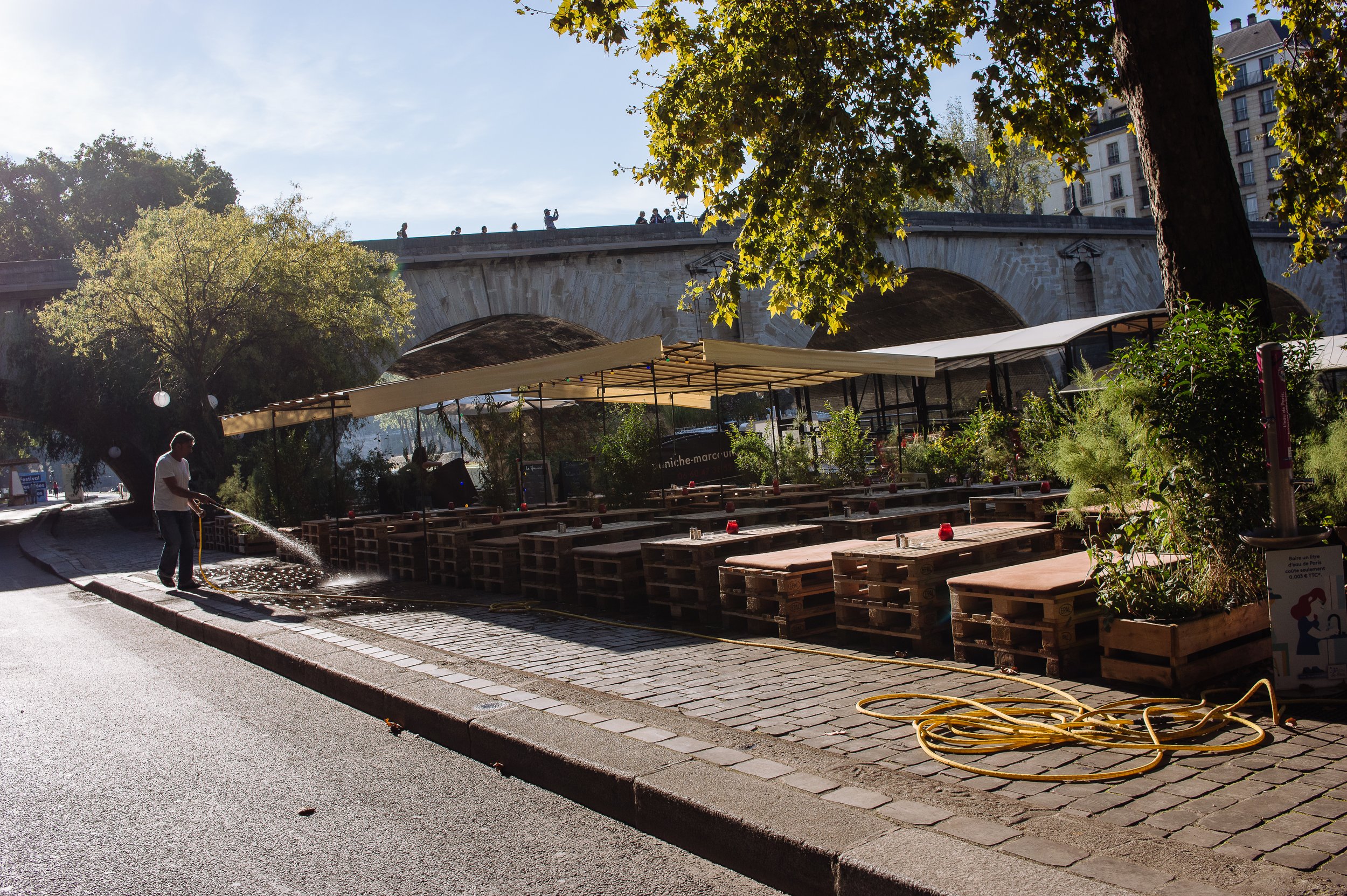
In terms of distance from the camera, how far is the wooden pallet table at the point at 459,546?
10133mm

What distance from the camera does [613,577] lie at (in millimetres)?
7848

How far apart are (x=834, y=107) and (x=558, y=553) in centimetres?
446

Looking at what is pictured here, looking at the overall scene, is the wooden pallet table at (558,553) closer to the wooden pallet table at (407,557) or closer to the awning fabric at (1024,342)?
the wooden pallet table at (407,557)

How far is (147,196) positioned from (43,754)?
40.9 metres

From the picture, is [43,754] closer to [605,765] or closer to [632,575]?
[605,765]

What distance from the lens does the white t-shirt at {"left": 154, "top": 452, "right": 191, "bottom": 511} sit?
10438 mm

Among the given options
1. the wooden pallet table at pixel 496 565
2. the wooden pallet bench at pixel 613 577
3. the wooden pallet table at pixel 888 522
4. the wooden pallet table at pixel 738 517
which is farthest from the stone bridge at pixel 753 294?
the wooden pallet bench at pixel 613 577

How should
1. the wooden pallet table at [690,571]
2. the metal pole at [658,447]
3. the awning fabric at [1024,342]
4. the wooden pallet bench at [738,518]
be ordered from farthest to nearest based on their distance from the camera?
the awning fabric at [1024,342], the metal pole at [658,447], the wooden pallet bench at [738,518], the wooden pallet table at [690,571]

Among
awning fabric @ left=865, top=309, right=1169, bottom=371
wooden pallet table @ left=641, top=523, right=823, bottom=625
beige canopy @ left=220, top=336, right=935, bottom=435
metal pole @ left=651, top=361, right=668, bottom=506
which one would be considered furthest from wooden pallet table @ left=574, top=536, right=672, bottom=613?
awning fabric @ left=865, top=309, right=1169, bottom=371

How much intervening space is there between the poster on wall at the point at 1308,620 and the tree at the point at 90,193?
39.2 m

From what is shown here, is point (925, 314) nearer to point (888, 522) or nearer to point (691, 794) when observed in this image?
point (888, 522)

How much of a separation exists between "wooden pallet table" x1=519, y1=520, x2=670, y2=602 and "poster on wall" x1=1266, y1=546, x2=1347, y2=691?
5473 mm

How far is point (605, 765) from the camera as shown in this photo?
3791 mm

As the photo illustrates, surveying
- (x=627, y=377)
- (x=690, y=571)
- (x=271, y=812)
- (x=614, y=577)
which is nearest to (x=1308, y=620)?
(x=690, y=571)
